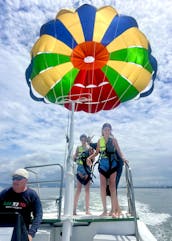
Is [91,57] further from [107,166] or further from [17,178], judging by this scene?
[17,178]

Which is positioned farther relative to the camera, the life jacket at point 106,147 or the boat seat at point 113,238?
the life jacket at point 106,147

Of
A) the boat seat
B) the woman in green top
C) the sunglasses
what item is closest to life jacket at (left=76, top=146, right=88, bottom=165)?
the woman in green top

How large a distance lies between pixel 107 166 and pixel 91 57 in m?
2.51

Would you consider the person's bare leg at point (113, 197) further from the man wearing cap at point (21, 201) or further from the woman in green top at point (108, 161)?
the man wearing cap at point (21, 201)

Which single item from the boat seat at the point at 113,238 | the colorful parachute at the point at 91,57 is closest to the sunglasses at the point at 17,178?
the boat seat at the point at 113,238

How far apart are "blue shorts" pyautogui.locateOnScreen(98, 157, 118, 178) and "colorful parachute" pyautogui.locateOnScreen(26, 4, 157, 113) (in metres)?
1.46

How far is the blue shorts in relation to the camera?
5246 millimetres

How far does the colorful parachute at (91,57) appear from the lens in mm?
6305

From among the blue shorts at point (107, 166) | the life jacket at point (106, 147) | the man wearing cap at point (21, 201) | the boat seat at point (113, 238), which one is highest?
the life jacket at point (106, 147)

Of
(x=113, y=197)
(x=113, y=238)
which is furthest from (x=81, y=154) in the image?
(x=113, y=238)

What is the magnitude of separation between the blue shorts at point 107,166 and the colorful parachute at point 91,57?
4.80ft

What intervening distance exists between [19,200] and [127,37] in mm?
4381

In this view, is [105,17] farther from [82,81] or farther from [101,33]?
[82,81]

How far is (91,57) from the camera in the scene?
650 centimetres
